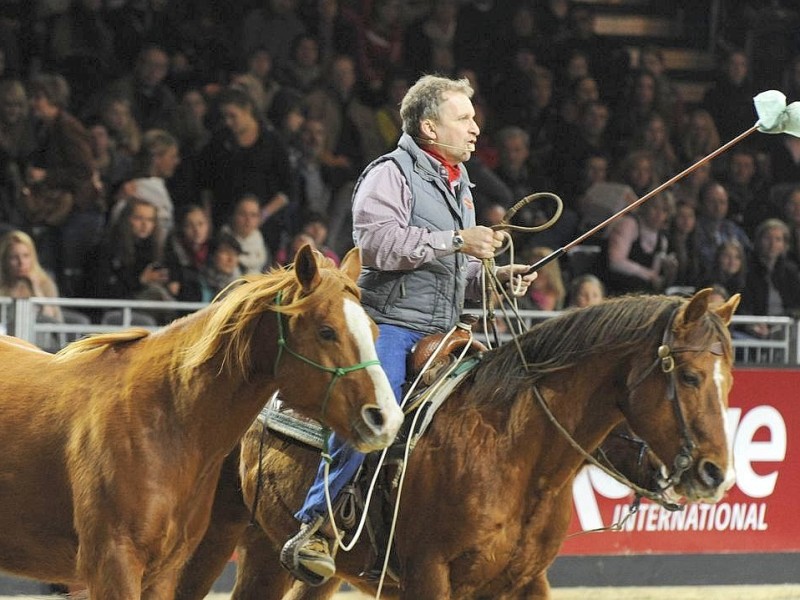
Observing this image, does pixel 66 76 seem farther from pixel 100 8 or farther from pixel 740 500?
pixel 740 500

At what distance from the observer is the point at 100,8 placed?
436 inches

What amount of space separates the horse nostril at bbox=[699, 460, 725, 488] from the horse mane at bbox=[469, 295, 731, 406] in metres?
0.41

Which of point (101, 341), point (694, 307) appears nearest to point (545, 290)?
point (694, 307)

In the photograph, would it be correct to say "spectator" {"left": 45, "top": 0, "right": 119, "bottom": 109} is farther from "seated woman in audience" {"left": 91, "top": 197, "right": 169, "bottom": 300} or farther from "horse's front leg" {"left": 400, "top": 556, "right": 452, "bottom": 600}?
"horse's front leg" {"left": 400, "top": 556, "right": 452, "bottom": 600}

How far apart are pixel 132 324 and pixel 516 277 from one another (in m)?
3.11

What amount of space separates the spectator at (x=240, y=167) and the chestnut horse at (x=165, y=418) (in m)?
5.55

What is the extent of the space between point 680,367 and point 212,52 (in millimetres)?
7048

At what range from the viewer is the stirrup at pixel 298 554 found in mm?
5180

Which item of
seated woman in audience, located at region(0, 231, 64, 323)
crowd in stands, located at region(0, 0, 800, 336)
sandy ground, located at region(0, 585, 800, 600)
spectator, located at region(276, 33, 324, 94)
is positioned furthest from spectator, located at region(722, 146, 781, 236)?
seated woman in audience, located at region(0, 231, 64, 323)

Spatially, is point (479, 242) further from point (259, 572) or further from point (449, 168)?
point (259, 572)

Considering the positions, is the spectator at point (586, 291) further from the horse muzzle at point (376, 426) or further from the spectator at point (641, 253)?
the horse muzzle at point (376, 426)

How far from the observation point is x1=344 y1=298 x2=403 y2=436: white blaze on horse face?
173 inches

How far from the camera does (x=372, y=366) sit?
14.6 ft

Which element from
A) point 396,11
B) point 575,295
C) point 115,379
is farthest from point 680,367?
point 396,11
